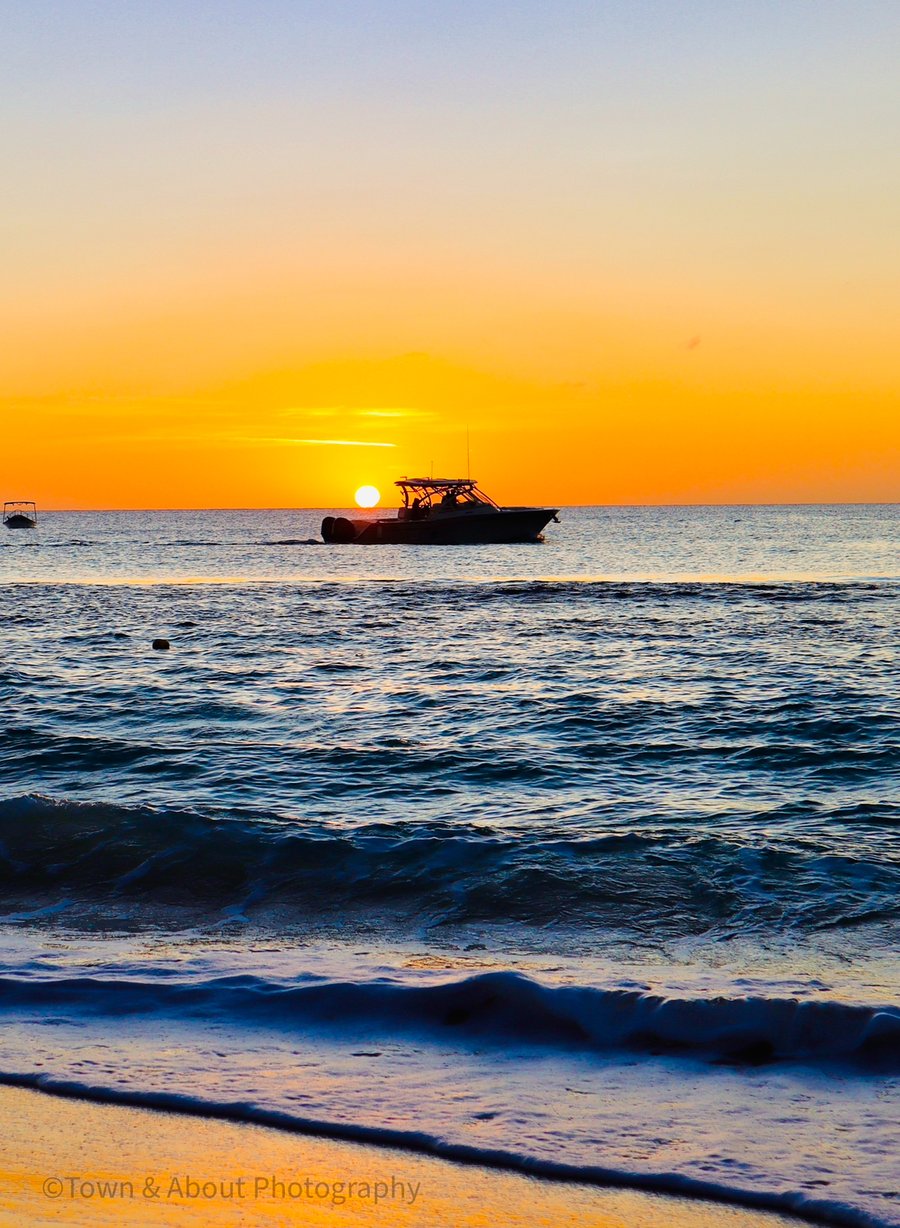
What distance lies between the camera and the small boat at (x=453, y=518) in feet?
232

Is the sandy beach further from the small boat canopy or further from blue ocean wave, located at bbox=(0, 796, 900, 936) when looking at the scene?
the small boat canopy

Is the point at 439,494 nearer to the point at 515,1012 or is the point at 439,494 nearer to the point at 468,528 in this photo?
the point at 468,528

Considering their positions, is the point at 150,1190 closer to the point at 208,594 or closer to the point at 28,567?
the point at 208,594

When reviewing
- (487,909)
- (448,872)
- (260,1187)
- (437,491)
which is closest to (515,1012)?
(260,1187)

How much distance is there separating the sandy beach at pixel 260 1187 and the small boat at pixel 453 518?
65289 millimetres

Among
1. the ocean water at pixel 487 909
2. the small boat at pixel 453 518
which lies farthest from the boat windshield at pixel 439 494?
the ocean water at pixel 487 909

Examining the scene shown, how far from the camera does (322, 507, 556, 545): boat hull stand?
71938mm

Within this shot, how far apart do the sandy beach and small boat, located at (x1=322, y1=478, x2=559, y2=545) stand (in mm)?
65289

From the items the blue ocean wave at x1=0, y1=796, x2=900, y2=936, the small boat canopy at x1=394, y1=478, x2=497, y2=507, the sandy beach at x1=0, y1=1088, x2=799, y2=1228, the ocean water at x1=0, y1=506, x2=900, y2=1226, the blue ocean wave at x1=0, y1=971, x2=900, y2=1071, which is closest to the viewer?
the sandy beach at x1=0, y1=1088, x2=799, y2=1228

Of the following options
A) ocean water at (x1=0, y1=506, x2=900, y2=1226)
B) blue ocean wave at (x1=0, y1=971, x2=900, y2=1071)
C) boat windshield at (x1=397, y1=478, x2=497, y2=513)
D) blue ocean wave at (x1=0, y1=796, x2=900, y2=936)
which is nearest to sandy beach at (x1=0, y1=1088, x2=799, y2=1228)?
ocean water at (x1=0, y1=506, x2=900, y2=1226)

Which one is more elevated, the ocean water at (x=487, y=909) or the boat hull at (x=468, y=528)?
the boat hull at (x=468, y=528)

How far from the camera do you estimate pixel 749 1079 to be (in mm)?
5105

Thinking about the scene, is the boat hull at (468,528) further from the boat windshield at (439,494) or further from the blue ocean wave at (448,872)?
the blue ocean wave at (448,872)

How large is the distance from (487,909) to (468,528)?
65.2m
